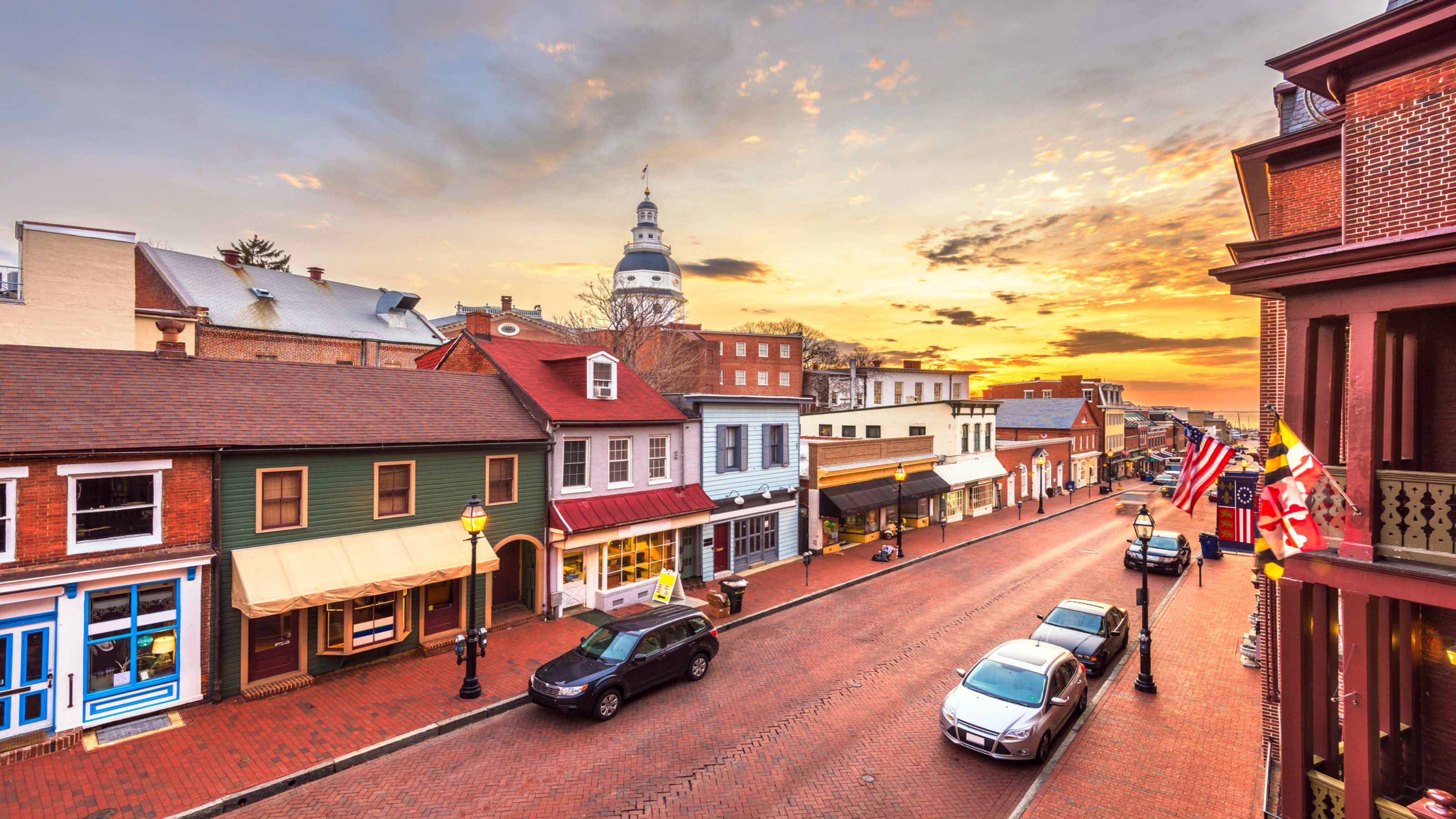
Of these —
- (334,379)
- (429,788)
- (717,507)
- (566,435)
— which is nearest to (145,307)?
(334,379)

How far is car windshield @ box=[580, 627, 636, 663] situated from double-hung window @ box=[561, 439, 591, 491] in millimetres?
6021

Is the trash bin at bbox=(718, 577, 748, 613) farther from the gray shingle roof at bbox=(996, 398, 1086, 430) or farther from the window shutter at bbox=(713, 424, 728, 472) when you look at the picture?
the gray shingle roof at bbox=(996, 398, 1086, 430)

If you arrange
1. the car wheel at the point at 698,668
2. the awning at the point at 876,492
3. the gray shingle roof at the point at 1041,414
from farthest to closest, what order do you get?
1. the gray shingle roof at the point at 1041,414
2. the awning at the point at 876,492
3. the car wheel at the point at 698,668

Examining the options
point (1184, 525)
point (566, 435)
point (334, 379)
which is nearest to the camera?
point (334, 379)

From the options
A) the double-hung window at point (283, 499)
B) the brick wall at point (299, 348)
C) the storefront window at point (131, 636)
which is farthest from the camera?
the brick wall at point (299, 348)

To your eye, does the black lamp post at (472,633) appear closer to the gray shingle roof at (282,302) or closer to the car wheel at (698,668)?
the car wheel at (698,668)

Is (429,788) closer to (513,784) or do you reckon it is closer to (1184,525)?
(513,784)

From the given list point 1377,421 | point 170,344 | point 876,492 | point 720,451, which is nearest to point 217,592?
point 170,344

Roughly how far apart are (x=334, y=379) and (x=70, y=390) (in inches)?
192

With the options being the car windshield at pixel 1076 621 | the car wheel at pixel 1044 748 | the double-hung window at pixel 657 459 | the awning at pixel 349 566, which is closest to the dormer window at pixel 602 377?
the double-hung window at pixel 657 459

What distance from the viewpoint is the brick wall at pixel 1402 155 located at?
7.41 m

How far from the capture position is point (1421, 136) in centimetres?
759

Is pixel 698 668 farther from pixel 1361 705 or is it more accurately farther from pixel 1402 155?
pixel 1402 155

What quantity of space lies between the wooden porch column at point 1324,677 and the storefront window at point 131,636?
18751mm
